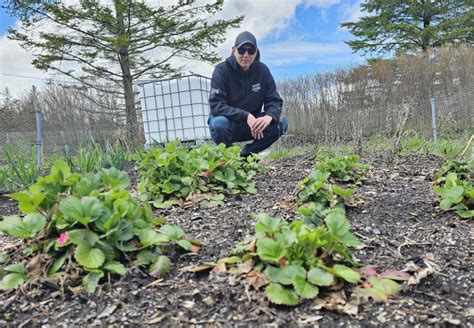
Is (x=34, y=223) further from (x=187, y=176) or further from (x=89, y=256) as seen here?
(x=187, y=176)

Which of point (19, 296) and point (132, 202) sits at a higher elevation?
point (132, 202)

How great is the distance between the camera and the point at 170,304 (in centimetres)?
104

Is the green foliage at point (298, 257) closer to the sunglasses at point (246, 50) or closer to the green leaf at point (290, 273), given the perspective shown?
the green leaf at point (290, 273)

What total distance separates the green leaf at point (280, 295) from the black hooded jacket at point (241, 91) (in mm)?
2377

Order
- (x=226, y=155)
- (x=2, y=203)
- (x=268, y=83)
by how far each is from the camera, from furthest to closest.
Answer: (x=268, y=83)
(x=2, y=203)
(x=226, y=155)

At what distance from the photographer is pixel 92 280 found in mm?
1117

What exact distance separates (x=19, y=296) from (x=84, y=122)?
885cm

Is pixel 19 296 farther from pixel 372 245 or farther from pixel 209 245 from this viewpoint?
pixel 372 245

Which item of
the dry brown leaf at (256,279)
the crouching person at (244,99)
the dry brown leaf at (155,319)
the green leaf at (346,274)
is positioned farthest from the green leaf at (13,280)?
the crouching person at (244,99)

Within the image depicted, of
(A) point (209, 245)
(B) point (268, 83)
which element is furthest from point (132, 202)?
(B) point (268, 83)

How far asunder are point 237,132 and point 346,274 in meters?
2.72

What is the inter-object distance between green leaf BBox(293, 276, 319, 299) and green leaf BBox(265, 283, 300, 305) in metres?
0.02

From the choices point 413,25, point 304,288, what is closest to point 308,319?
point 304,288

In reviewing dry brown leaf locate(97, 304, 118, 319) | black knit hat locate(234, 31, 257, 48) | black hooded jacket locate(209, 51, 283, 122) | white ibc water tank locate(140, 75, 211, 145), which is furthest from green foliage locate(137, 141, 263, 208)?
white ibc water tank locate(140, 75, 211, 145)
